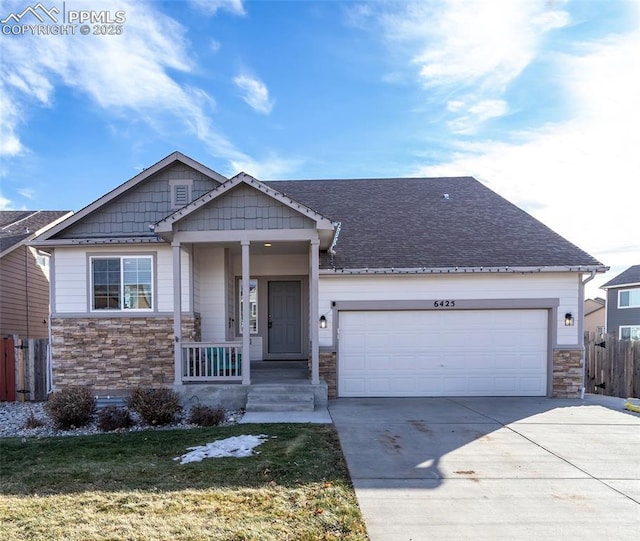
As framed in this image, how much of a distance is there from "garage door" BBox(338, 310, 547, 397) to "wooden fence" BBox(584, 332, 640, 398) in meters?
2.64

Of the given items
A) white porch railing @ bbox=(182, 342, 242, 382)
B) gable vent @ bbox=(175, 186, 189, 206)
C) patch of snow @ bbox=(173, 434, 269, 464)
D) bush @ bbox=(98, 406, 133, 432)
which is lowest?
bush @ bbox=(98, 406, 133, 432)

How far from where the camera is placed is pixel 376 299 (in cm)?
934

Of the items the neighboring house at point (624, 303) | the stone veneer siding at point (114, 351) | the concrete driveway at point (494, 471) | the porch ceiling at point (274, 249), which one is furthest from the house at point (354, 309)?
the neighboring house at point (624, 303)

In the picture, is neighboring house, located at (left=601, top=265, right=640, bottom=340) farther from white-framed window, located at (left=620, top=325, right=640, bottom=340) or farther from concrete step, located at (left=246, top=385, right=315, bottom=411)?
concrete step, located at (left=246, top=385, right=315, bottom=411)

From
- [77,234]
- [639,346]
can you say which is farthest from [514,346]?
[77,234]

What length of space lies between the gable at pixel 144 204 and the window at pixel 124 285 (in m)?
0.68

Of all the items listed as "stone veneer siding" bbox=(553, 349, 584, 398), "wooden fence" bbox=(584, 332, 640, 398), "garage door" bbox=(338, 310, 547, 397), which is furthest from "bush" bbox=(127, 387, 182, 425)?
"wooden fence" bbox=(584, 332, 640, 398)

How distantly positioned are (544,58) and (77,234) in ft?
38.2

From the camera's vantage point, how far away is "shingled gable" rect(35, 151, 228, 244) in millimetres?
9133

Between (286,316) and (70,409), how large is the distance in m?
6.06

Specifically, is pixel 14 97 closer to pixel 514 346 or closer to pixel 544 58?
pixel 544 58

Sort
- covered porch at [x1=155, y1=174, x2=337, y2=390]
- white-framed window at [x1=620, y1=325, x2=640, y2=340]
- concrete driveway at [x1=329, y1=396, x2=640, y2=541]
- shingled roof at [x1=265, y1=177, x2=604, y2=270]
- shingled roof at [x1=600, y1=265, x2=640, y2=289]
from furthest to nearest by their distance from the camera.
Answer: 1. shingled roof at [x1=600, y1=265, x2=640, y2=289]
2. white-framed window at [x1=620, y1=325, x2=640, y2=340]
3. shingled roof at [x1=265, y1=177, x2=604, y2=270]
4. covered porch at [x1=155, y1=174, x2=337, y2=390]
5. concrete driveway at [x1=329, y1=396, x2=640, y2=541]

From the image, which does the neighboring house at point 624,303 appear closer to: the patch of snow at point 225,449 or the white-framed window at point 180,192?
the white-framed window at point 180,192

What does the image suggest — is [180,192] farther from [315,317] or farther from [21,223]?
[21,223]
